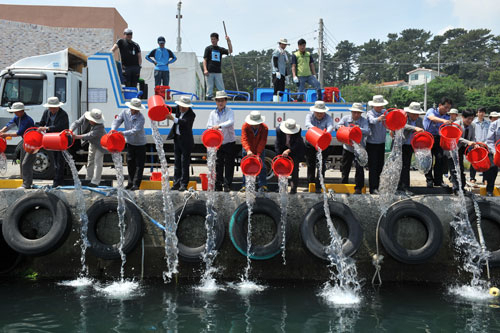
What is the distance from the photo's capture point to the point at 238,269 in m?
7.48

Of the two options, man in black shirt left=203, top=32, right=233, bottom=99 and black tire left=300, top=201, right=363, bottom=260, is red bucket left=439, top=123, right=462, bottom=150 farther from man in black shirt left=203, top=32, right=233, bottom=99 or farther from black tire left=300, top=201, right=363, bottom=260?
man in black shirt left=203, top=32, right=233, bottom=99

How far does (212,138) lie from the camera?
24.2 ft

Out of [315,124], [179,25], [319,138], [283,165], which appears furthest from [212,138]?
[179,25]

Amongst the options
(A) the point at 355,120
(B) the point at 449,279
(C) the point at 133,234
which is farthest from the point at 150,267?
(B) the point at 449,279

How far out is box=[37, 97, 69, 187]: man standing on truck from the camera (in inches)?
309

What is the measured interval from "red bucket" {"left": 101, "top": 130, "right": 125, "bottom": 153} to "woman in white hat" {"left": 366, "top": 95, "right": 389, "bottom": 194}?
4.05m

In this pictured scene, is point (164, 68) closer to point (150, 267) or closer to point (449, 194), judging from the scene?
point (150, 267)

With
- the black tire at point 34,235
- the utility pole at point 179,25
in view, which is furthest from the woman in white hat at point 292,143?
the utility pole at point 179,25

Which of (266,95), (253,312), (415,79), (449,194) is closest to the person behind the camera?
(253,312)

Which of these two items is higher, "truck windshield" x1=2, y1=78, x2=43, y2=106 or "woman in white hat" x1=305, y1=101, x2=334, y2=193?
"truck windshield" x1=2, y1=78, x2=43, y2=106

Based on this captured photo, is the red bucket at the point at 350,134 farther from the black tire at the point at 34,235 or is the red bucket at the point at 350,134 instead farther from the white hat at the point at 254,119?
the black tire at the point at 34,235

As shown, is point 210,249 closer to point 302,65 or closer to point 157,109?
point 157,109

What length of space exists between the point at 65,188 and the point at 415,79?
277 ft

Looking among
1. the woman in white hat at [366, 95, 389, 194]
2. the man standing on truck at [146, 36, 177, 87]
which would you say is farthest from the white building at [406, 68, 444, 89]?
the woman in white hat at [366, 95, 389, 194]
